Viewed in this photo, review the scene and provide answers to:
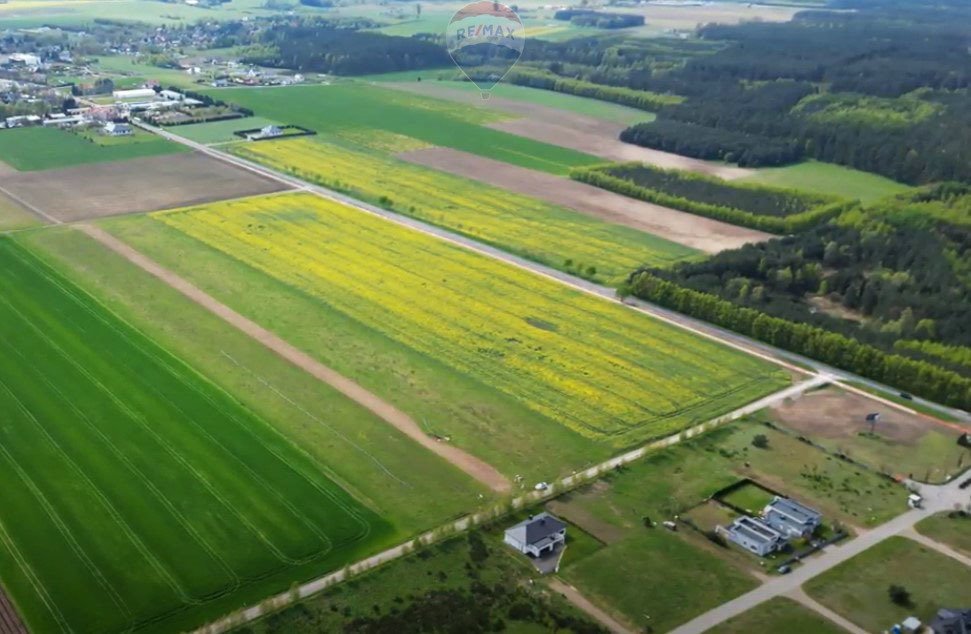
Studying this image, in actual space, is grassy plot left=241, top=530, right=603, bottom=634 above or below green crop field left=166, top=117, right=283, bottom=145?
below

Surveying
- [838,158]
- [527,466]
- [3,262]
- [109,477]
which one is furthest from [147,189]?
[838,158]

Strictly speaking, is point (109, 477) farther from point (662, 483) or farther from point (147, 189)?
point (147, 189)

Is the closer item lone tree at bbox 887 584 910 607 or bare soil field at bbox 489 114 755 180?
lone tree at bbox 887 584 910 607

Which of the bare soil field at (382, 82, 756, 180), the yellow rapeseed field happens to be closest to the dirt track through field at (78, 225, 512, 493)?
the yellow rapeseed field

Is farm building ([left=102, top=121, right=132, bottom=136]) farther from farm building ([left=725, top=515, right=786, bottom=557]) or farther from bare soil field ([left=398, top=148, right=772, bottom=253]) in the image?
farm building ([left=725, top=515, right=786, bottom=557])

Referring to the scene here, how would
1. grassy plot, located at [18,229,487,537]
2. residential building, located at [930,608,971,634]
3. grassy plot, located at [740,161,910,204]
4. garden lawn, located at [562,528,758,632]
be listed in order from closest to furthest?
1. residential building, located at [930,608,971,634]
2. garden lawn, located at [562,528,758,632]
3. grassy plot, located at [18,229,487,537]
4. grassy plot, located at [740,161,910,204]

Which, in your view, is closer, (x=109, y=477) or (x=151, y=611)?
(x=151, y=611)

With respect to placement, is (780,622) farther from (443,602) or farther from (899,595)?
(443,602)
